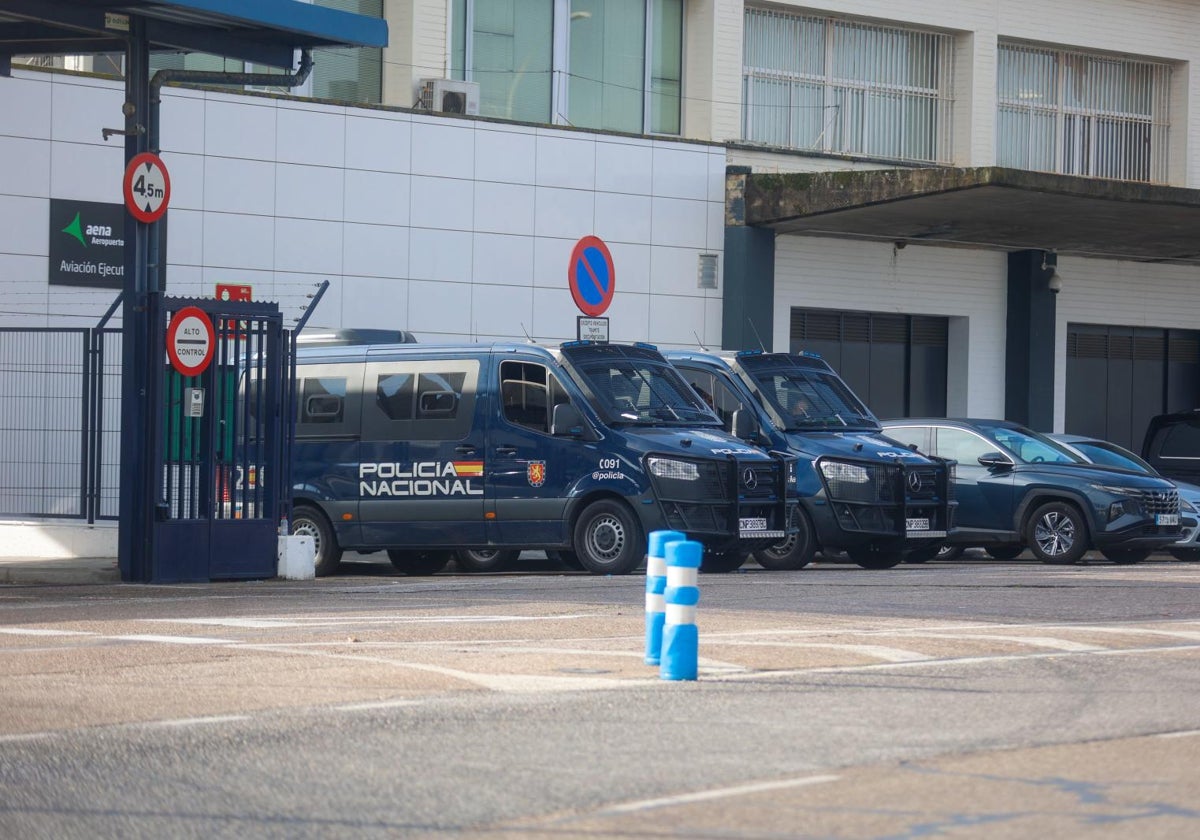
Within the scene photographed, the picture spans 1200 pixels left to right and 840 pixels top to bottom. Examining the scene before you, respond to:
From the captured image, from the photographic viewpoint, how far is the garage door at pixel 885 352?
3073 centimetres

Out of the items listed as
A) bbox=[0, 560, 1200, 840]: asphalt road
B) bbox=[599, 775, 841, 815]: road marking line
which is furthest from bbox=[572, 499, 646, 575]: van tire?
bbox=[599, 775, 841, 815]: road marking line

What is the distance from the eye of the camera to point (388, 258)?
2603 centimetres

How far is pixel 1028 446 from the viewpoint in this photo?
22.3 meters

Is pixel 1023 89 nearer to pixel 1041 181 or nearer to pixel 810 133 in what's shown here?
pixel 810 133

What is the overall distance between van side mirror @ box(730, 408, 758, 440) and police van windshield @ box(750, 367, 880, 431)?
543mm

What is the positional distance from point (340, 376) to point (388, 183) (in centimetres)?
704

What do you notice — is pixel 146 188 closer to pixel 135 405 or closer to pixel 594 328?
pixel 135 405

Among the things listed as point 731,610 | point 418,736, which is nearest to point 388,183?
point 731,610

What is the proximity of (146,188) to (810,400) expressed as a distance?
723 cm

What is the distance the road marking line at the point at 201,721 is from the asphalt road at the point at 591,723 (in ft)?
0.10

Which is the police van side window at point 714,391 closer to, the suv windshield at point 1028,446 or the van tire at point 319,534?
the suv windshield at point 1028,446

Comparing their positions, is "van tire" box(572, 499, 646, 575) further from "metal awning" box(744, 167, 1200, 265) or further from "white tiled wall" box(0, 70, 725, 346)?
"metal awning" box(744, 167, 1200, 265)

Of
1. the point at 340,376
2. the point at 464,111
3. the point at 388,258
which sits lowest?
the point at 340,376

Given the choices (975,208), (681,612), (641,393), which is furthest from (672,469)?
(975,208)
